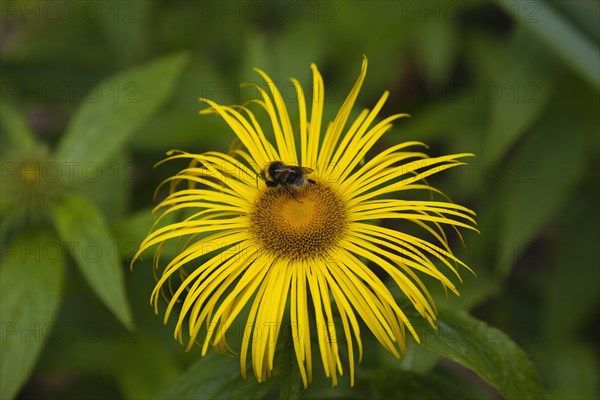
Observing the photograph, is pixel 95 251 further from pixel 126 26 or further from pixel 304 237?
pixel 126 26

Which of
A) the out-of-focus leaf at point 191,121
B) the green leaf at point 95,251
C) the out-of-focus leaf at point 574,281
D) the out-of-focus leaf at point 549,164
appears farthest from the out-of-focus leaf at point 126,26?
the out-of-focus leaf at point 574,281

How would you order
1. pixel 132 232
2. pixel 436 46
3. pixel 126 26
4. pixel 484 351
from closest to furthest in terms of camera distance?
A: pixel 484 351, pixel 132 232, pixel 126 26, pixel 436 46

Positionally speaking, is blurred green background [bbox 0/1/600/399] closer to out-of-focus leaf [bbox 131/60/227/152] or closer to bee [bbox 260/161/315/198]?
out-of-focus leaf [bbox 131/60/227/152]

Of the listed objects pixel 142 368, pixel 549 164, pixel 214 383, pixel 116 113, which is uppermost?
pixel 549 164

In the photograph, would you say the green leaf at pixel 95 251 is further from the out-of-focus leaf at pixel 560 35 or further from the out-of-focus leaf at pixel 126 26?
the out-of-focus leaf at pixel 560 35

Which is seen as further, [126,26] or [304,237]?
[126,26]

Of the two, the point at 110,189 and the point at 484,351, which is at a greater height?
the point at 484,351

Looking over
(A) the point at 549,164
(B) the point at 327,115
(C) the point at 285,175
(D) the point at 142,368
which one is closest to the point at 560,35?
(A) the point at 549,164

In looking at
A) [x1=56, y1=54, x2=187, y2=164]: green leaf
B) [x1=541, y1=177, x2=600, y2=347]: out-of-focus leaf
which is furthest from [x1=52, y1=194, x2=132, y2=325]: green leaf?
Result: [x1=541, y1=177, x2=600, y2=347]: out-of-focus leaf
